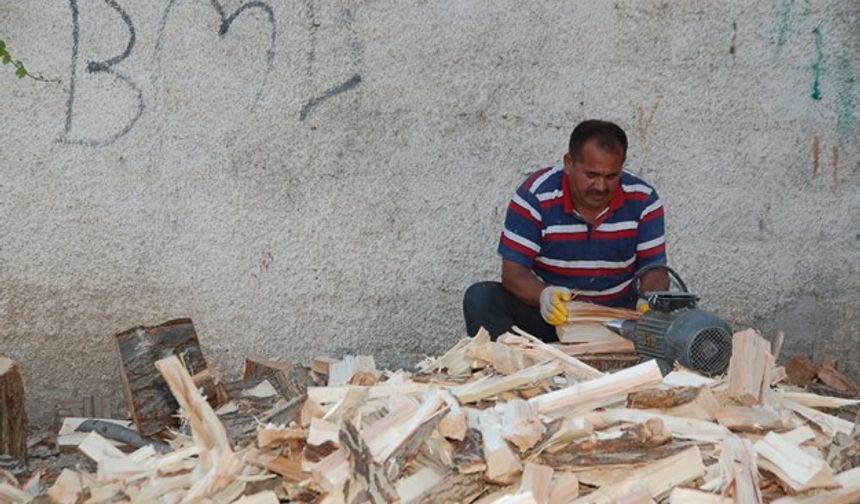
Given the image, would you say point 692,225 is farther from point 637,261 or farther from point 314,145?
point 314,145

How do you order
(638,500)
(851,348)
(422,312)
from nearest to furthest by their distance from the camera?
(638,500), (422,312), (851,348)

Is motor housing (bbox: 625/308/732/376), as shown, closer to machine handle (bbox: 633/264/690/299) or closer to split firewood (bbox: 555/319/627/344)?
split firewood (bbox: 555/319/627/344)

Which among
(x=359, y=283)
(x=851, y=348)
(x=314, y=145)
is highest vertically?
(x=314, y=145)

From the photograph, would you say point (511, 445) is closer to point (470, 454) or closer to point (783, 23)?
point (470, 454)

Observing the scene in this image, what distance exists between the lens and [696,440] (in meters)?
3.90

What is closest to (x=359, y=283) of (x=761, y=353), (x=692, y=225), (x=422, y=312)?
(x=422, y=312)

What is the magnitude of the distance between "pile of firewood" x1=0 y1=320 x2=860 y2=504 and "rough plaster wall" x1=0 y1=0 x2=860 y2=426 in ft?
5.42

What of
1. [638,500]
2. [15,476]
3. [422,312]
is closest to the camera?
[638,500]

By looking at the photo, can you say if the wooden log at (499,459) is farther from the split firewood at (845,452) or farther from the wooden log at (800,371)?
the wooden log at (800,371)

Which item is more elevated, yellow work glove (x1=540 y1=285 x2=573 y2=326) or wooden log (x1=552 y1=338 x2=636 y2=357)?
yellow work glove (x1=540 y1=285 x2=573 y2=326)

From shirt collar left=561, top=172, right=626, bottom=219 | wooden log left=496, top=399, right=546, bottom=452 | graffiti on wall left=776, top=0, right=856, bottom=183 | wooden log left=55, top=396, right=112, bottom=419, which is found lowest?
wooden log left=55, top=396, right=112, bottom=419

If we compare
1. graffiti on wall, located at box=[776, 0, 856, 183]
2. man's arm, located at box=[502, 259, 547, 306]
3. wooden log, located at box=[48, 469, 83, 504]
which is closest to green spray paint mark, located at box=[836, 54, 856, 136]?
graffiti on wall, located at box=[776, 0, 856, 183]

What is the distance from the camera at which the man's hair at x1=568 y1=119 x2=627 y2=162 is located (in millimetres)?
5598

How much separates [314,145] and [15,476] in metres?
2.09
